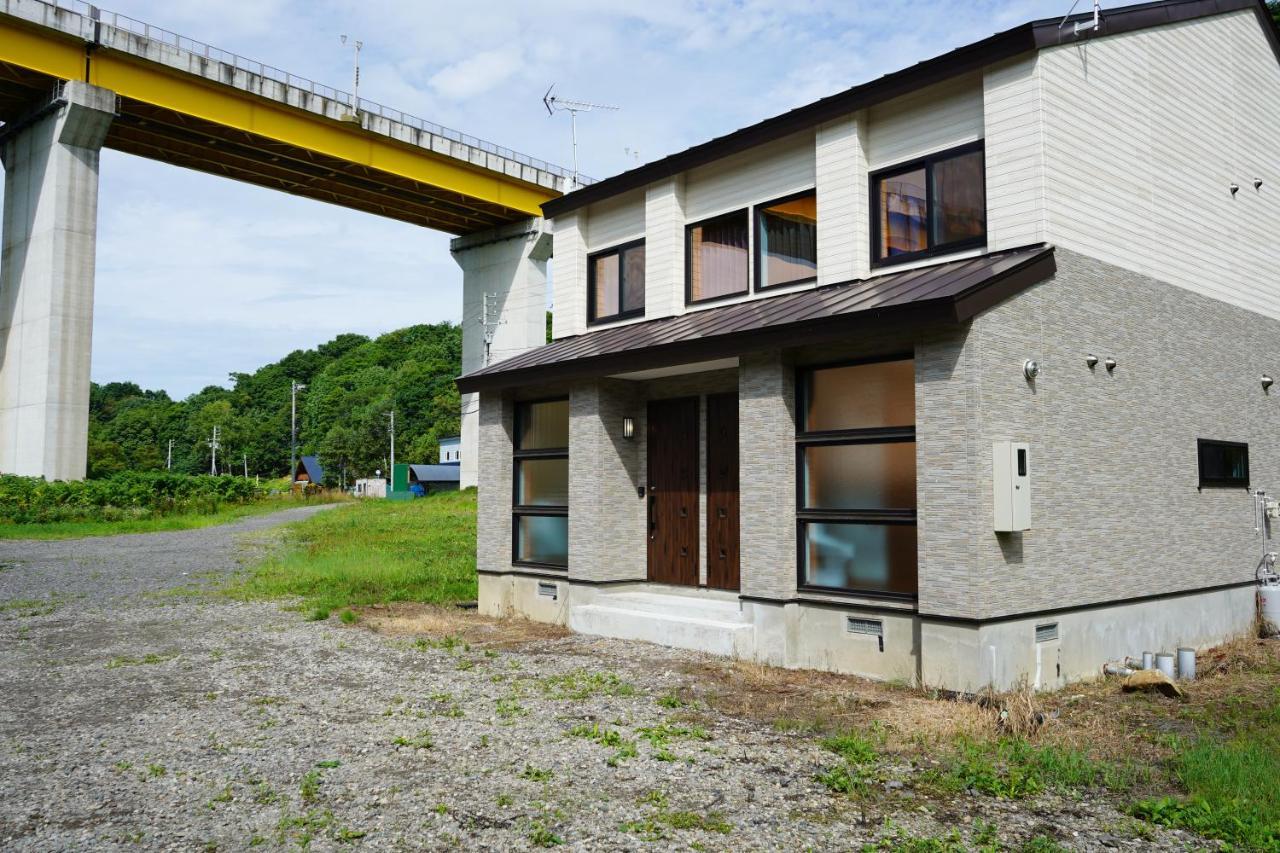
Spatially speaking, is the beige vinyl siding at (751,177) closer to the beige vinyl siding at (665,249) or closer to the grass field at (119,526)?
the beige vinyl siding at (665,249)

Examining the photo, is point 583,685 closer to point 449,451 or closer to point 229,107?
point 229,107

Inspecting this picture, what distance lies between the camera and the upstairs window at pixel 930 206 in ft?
32.6

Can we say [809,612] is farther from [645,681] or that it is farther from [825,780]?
[825,780]

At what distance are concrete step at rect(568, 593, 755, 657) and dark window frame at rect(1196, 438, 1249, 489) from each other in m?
5.70

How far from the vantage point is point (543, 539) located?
13.6 meters

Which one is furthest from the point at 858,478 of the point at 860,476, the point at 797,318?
the point at 797,318

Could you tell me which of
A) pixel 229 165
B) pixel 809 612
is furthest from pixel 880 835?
pixel 229 165

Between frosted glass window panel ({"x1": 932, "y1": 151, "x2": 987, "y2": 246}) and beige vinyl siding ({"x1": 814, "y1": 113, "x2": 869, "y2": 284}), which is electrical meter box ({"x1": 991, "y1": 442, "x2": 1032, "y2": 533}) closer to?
frosted glass window panel ({"x1": 932, "y1": 151, "x2": 987, "y2": 246})

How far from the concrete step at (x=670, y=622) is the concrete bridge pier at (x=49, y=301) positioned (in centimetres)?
2176

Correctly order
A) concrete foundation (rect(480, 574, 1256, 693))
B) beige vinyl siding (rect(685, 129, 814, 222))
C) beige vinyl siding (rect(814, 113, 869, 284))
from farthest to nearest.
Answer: beige vinyl siding (rect(685, 129, 814, 222)), beige vinyl siding (rect(814, 113, 869, 284)), concrete foundation (rect(480, 574, 1256, 693))

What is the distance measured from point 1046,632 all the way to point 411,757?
19.2 ft

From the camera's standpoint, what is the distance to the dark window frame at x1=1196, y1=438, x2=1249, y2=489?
11.2 metres

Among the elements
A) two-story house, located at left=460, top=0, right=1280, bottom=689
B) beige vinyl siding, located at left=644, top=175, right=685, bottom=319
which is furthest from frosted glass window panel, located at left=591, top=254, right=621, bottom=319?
beige vinyl siding, located at left=644, top=175, right=685, bottom=319

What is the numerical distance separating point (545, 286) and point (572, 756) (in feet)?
110
